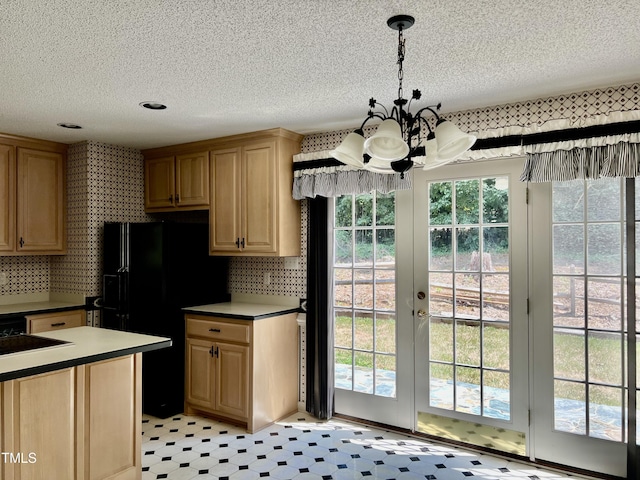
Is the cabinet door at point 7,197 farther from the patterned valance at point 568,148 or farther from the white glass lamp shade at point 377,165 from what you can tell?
the white glass lamp shade at point 377,165

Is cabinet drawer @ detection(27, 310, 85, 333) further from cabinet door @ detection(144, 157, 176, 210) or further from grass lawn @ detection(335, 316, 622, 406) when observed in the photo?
grass lawn @ detection(335, 316, 622, 406)

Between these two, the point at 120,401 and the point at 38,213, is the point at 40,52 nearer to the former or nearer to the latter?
the point at 120,401

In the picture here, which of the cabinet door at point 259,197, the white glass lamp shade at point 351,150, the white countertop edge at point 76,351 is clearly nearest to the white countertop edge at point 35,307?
the white countertop edge at point 76,351

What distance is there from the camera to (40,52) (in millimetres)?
2340

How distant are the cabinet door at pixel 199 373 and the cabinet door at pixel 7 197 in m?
1.80

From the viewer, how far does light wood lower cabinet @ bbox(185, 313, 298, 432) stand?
3.67m

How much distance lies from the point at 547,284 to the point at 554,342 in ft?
1.24

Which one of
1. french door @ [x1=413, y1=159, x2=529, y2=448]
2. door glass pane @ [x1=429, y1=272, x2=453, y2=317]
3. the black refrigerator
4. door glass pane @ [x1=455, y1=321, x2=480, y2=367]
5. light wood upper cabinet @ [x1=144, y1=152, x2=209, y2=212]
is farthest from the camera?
light wood upper cabinet @ [x1=144, y1=152, x2=209, y2=212]

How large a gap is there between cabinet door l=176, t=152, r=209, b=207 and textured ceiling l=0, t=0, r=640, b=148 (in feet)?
2.74

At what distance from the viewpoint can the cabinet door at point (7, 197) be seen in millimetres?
4023

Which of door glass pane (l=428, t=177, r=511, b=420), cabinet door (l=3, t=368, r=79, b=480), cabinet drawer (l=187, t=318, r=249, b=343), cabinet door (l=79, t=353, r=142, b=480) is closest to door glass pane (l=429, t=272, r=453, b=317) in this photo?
door glass pane (l=428, t=177, r=511, b=420)

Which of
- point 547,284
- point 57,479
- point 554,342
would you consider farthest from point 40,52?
point 554,342

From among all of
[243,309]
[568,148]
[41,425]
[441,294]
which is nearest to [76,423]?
[41,425]

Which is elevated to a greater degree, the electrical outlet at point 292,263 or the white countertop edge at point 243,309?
the electrical outlet at point 292,263
